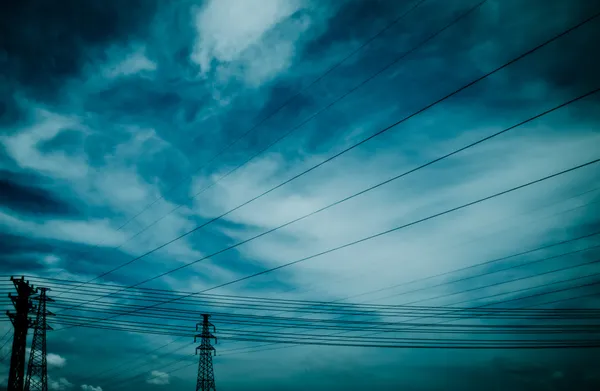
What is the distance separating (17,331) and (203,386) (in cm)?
1593

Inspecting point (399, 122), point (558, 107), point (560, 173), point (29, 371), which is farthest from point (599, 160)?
point (29, 371)

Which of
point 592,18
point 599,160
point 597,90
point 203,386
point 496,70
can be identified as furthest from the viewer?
point 203,386

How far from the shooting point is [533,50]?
356 inches

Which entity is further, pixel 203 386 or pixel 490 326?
pixel 203 386

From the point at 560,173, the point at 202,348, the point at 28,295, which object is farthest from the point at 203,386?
the point at 560,173

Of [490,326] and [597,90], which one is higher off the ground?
[597,90]

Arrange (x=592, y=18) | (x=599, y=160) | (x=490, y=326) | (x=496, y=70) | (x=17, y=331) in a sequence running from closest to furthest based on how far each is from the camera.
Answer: (x=592, y=18), (x=496, y=70), (x=599, y=160), (x=17, y=331), (x=490, y=326)

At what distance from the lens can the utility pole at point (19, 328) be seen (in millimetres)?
20844

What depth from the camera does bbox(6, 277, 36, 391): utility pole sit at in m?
20.8

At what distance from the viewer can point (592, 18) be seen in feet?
27.6

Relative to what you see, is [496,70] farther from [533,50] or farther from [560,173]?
[560,173]

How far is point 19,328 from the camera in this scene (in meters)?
21.4

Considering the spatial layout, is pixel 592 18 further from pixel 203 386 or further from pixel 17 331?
pixel 203 386

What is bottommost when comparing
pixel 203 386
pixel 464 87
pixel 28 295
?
pixel 203 386
